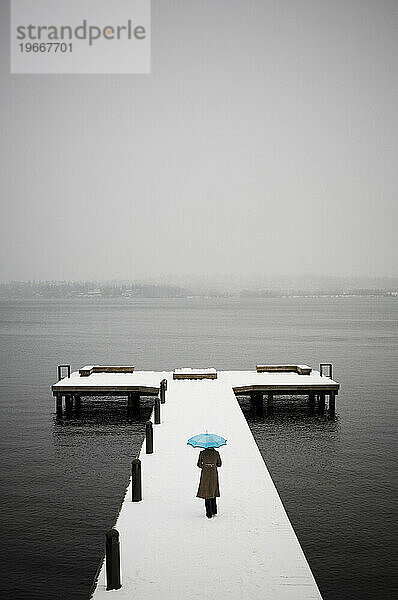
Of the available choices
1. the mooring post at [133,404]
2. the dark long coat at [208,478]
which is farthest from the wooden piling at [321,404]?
the dark long coat at [208,478]

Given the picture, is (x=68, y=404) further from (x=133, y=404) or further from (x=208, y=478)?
(x=208, y=478)

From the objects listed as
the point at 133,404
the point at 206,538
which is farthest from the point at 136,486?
the point at 133,404

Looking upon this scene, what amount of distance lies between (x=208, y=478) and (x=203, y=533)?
1420 millimetres

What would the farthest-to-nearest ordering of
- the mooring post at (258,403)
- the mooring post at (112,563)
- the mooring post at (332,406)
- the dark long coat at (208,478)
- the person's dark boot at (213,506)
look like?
1. the mooring post at (332,406)
2. the mooring post at (258,403)
3. the person's dark boot at (213,506)
4. the dark long coat at (208,478)
5. the mooring post at (112,563)

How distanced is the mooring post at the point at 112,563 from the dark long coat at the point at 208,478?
3.96 meters

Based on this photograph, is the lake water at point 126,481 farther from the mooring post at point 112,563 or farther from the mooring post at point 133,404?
the mooring post at point 112,563

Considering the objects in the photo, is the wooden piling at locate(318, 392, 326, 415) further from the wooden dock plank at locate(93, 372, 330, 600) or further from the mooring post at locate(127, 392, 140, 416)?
the wooden dock plank at locate(93, 372, 330, 600)

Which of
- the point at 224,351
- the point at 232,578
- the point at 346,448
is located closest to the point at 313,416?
the point at 346,448

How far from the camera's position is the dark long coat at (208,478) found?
1722 cm

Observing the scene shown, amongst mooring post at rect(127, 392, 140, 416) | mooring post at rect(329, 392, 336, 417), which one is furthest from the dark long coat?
mooring post at rect(329, 392, 336, 417)

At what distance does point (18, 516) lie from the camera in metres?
23.3

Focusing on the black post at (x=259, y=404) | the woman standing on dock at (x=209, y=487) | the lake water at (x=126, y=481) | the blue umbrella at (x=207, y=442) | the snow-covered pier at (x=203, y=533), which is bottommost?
the lake water at (x=126, y=481)

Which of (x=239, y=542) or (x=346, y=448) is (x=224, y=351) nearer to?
(x=346, y=448)

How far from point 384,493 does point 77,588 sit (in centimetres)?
1252
